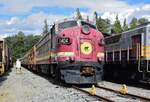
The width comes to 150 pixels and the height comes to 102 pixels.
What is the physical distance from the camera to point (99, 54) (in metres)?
19.0

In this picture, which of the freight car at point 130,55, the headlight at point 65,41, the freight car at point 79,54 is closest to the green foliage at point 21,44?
the freight car at point 130,55

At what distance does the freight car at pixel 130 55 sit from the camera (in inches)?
758

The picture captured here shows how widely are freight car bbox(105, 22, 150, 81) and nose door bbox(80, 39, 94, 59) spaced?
2642 mm

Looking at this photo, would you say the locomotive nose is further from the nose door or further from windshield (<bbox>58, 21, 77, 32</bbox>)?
windshield (<bbox>58, 21, 77, 32</bbox>)

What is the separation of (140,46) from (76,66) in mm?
3705

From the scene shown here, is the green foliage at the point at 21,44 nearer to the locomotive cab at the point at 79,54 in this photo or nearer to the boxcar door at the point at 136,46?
the boxcar door at the point at 136,46

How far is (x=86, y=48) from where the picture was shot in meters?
18.8

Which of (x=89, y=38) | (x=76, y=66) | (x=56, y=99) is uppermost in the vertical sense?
(x=89, y=38)

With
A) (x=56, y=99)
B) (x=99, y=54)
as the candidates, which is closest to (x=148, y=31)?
(x=99, y=54)

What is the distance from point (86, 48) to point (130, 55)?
3897 mm

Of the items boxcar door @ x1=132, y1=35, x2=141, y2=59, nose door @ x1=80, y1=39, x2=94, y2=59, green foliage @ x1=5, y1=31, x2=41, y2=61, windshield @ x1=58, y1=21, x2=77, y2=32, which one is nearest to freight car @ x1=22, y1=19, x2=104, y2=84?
nose door @ x1=80, y1=39, x2=94, y2=59

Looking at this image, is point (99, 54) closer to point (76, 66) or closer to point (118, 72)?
point (76, 66)

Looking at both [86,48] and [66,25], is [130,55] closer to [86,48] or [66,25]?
[86,48]

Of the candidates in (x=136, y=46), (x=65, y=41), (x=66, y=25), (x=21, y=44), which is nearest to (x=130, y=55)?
(x=136, y=46)
